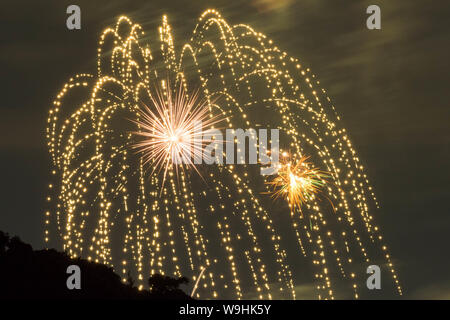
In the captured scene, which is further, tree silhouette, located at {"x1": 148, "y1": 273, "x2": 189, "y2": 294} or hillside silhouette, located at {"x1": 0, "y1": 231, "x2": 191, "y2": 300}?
tree silhouette, located at {"x1": 148, "y1": 273, "x2": 189, "y2": 294}

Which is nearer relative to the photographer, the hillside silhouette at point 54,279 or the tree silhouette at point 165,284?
the hillside silhouette at point 54,279

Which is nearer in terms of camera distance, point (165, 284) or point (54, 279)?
point (54, 279)
